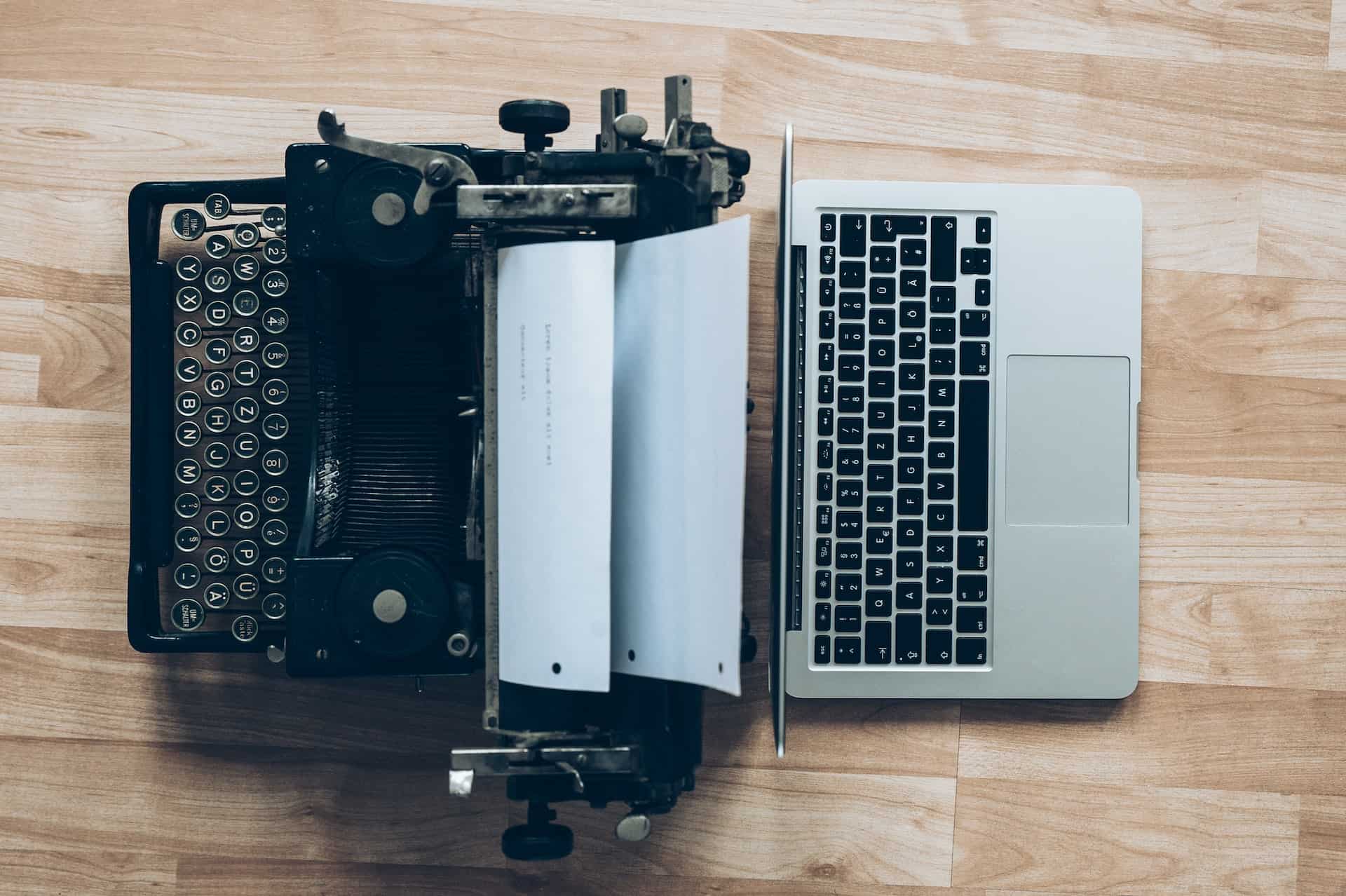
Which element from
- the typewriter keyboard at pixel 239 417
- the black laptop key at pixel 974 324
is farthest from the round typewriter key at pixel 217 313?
the black laptop key at pixel 974 324

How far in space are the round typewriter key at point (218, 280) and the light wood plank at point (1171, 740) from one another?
1068 mm

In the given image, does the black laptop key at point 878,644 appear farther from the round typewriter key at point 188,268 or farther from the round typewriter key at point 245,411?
the round typewriter key at point 188,268

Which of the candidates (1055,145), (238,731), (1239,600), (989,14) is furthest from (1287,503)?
(238,731)

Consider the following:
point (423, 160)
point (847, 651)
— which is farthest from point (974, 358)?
point (423, 160)

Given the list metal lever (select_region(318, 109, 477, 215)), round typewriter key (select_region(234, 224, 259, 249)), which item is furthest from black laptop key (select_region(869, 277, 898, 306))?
round typewriter key (select_region(234, 224, 259, 249))

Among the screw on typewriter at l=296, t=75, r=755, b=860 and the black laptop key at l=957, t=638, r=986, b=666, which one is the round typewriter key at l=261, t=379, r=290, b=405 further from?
the black laptop key at l=957, t=638, r=986, b=666

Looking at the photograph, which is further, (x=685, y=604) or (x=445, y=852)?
(x=445, y=852)

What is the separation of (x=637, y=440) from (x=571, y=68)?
604 mm

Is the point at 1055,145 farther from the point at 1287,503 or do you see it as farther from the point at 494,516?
the point at 494,516

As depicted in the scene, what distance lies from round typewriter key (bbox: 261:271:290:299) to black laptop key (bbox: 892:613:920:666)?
84cm

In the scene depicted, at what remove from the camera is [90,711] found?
1.26 m

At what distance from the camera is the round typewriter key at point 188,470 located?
3.82 feet

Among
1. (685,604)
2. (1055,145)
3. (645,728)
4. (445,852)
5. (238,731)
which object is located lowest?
(445,852)

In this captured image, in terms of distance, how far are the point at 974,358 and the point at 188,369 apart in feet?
3.14
